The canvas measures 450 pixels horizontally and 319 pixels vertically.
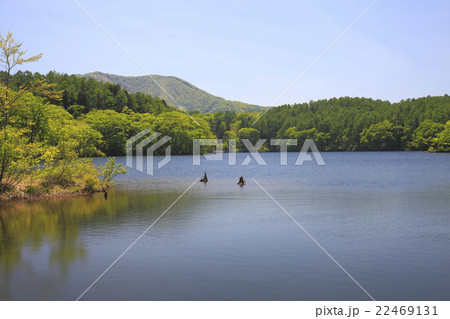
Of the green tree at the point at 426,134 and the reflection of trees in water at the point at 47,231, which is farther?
the green tree at the point at 426,134

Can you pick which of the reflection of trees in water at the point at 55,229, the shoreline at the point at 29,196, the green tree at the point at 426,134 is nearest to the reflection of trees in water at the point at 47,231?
the reflection of trees in water at the point at 55,229

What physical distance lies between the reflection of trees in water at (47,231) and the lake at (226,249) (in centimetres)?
6

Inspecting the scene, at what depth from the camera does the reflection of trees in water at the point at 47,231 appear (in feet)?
54.3

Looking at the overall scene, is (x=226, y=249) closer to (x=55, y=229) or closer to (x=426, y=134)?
(x=55, y=229)

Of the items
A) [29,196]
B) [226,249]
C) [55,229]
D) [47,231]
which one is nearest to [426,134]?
[29,196]

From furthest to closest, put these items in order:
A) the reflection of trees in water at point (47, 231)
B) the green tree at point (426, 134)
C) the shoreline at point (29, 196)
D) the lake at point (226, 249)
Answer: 1. the green tree at point (426, 134)
2. the shoreline at point (29, 196)
3. the reflection of trees in water at point (47, 231)
4. the lake at point (226, 249)

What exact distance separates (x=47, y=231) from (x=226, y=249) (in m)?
10.8

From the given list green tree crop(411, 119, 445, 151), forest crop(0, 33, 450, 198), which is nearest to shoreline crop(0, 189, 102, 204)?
forest crop(0, 33, 450, 198)

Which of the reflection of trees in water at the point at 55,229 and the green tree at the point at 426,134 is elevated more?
the green tree at the point at 426,134

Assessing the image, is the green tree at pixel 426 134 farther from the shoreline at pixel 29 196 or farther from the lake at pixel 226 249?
the shoreline at pixel 29 196

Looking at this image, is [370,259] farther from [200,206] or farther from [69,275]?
[200,206]

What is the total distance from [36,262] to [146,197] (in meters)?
22.4

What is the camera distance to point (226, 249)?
20.1 m
